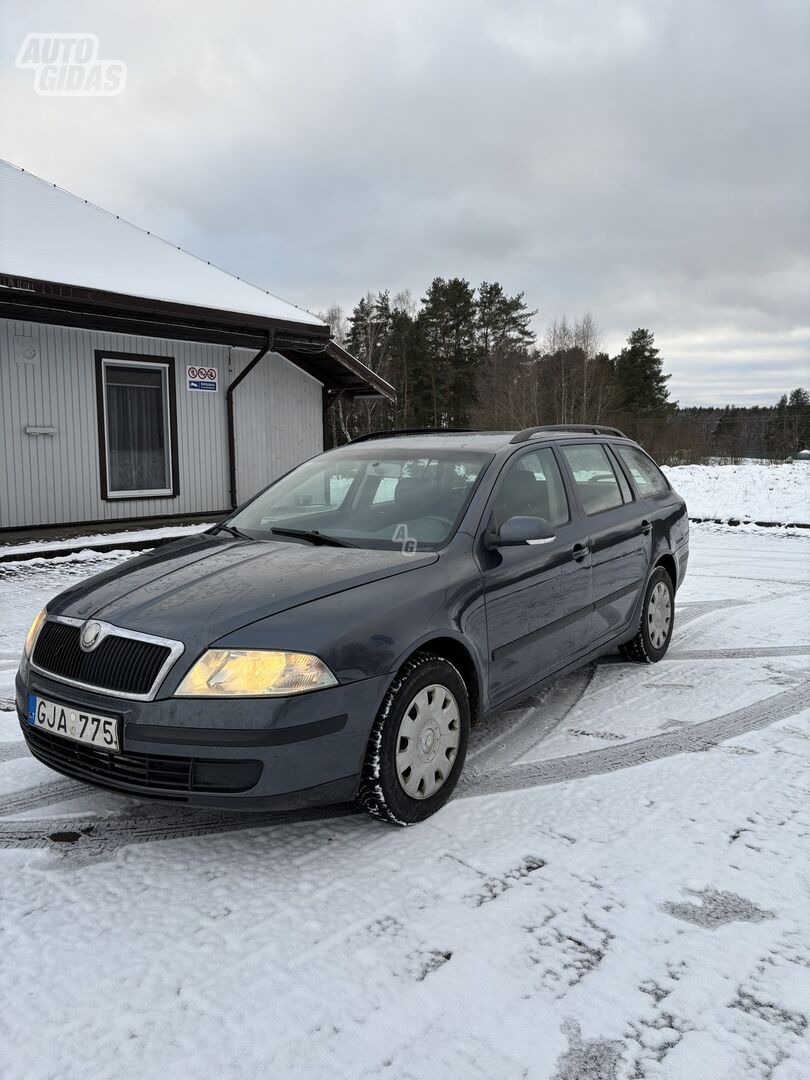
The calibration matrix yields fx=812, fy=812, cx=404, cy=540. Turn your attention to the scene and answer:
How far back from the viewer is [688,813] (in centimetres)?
330

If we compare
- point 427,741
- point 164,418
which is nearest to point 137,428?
point 164,418

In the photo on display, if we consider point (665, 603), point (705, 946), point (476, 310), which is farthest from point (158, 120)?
point (476, 310)

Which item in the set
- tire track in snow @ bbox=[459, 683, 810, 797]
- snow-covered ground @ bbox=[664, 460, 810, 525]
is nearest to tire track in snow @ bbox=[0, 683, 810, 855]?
tire track in snow @ bbox=[459, 683, 810, 797]

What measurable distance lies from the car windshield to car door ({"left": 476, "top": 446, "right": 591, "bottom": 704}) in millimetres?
227

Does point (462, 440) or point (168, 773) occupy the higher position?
point (462, 440)

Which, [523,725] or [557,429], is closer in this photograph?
[523,725]

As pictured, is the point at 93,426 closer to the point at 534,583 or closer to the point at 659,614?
the point at 659,614

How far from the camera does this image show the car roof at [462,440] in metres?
4.38

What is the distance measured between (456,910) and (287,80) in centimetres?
1359

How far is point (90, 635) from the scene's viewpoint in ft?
9.90

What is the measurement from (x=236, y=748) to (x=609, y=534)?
279 cm

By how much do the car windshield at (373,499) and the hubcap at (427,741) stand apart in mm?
718

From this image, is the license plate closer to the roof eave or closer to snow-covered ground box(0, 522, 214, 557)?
snow-covered ground box(0, 522, 214, 557)

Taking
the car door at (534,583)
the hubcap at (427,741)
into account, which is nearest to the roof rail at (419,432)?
the car door at (534,583)
